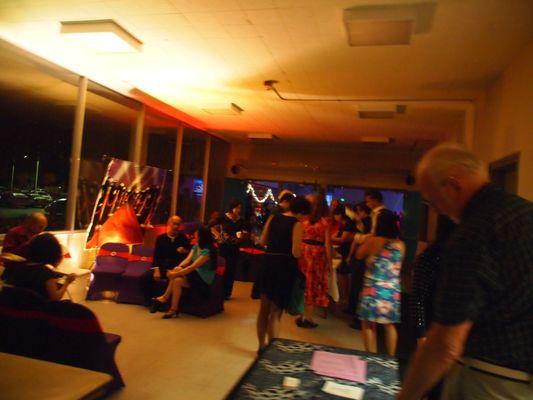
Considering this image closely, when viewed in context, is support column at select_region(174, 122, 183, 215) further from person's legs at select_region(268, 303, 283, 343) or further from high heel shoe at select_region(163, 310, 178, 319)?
person's legs at select_region(268, 303, 283, 343)

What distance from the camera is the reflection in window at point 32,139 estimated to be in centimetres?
461

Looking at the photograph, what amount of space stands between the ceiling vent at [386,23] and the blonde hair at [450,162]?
2.07 m

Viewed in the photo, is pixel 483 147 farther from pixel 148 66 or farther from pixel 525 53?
pixel 148 66

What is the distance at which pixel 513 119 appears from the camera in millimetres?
3555

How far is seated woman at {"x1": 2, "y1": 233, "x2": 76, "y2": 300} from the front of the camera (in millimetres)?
2738

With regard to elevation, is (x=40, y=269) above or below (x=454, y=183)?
below

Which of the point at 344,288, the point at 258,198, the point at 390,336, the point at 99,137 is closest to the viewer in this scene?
the point at 390,336

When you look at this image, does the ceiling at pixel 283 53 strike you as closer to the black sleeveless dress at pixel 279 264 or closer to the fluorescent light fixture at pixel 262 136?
the black sleeveless dress at pixel 279 264

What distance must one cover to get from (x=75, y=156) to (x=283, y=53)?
322 centimetres

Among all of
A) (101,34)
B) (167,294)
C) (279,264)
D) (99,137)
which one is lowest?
(167,294)

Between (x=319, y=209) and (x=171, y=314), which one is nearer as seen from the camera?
(x=319, y=209)

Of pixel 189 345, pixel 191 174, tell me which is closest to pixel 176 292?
pixel 189 345

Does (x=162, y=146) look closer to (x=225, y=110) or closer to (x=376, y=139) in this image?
(x=225, y=110)

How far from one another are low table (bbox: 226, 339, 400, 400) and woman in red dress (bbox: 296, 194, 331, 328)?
2.76 meters
